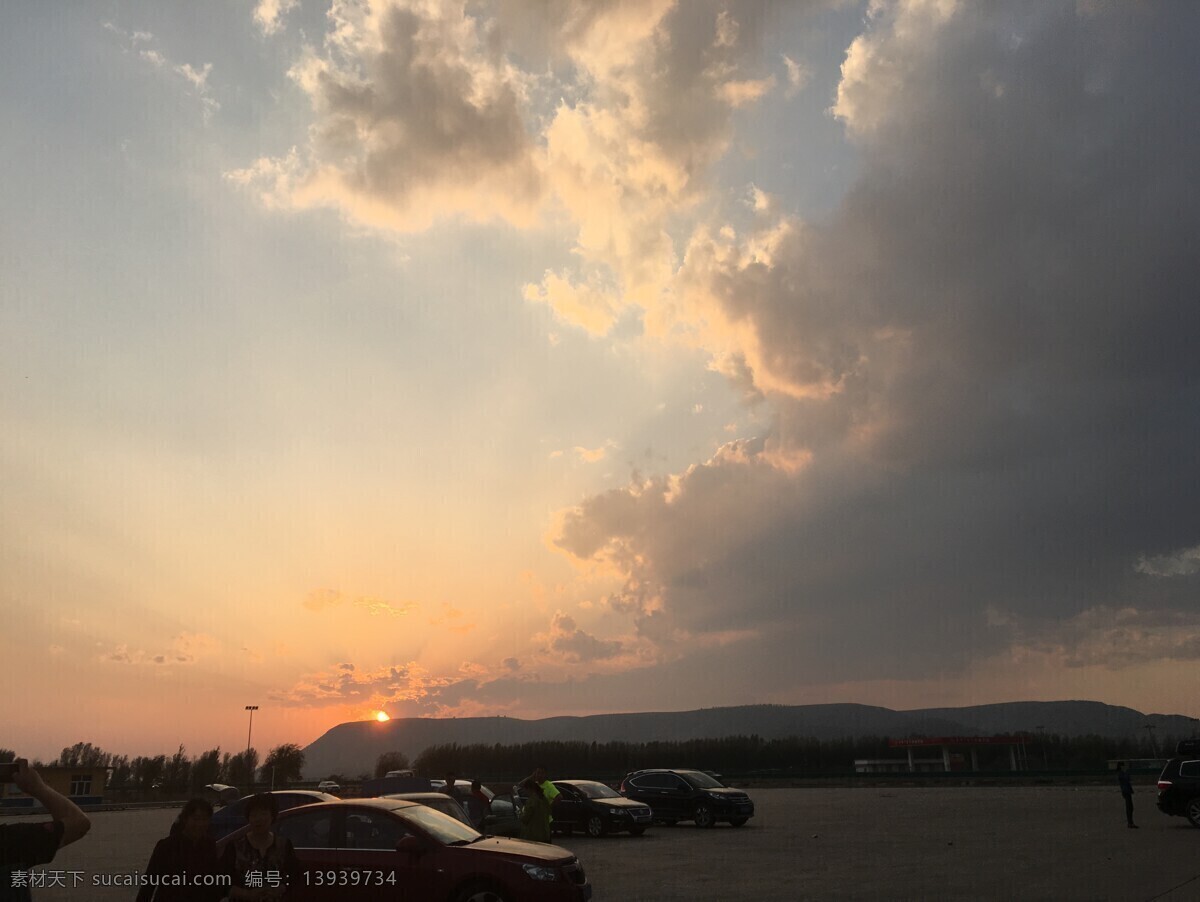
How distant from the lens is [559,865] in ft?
34.9

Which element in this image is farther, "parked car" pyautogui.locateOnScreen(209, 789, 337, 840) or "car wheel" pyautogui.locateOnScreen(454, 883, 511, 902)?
"parked car" pyautogui.locateOnScreen(209, 789, 337, 840)

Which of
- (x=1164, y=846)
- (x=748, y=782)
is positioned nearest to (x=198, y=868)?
(x=1164, y=846)

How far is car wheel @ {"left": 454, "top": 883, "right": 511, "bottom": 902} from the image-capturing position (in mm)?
10195

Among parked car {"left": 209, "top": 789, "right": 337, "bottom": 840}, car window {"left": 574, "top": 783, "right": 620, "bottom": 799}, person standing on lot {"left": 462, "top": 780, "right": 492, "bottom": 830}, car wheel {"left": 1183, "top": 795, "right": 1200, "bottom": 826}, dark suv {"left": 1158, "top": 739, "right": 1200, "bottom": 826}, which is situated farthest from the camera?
car window {"left": 574, "top": 783, "right": 620, "bottom": 799}

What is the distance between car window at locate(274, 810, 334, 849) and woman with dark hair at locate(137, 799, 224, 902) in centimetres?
554

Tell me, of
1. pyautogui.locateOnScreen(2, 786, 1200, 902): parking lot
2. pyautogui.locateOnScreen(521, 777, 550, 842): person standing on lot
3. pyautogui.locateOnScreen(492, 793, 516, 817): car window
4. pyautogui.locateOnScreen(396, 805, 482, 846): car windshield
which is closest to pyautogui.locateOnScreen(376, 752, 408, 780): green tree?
pyautogui.locateOnScreen(2, 786, 1200, 902): parking lot

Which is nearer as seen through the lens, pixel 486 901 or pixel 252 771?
pixel 486 901

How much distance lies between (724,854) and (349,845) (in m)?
12.3

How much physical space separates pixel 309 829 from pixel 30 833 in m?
6.92

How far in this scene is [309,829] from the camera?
10.8 m

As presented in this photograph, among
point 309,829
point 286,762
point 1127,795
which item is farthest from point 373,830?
point 286,762

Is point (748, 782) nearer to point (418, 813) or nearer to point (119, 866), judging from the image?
point (119, 866)

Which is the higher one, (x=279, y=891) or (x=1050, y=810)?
(x=279, y=891)

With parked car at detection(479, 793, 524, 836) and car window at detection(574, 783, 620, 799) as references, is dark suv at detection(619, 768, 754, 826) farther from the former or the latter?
parked car at detection(479, 793, 524, 836)
